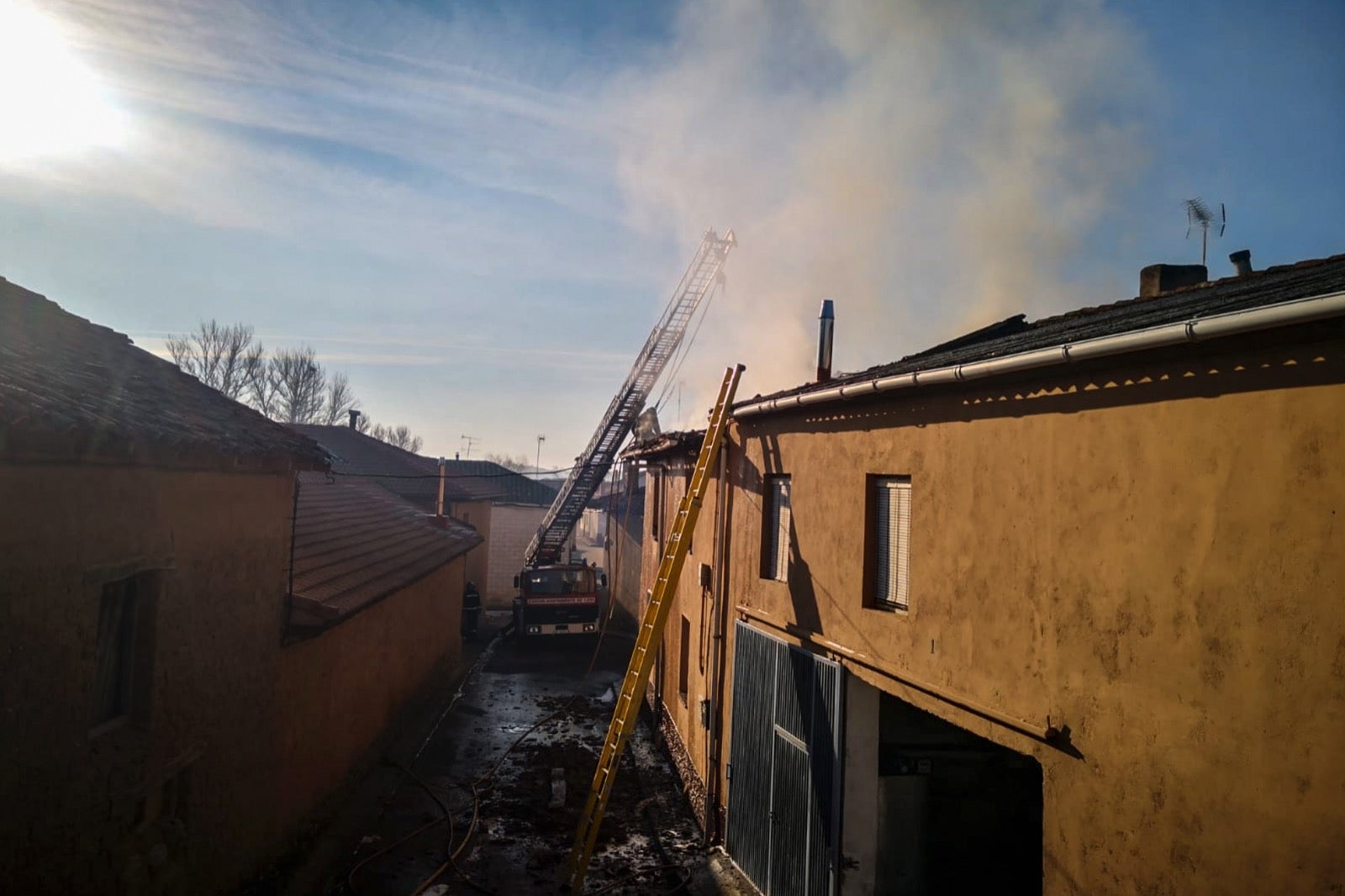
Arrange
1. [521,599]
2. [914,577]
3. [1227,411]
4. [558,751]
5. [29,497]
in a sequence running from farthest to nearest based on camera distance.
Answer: [521,599]
[558,751]
[914,577]
[29,497]
[1227,411]

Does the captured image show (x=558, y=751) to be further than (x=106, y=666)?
Yes

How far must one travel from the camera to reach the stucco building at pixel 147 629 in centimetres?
498

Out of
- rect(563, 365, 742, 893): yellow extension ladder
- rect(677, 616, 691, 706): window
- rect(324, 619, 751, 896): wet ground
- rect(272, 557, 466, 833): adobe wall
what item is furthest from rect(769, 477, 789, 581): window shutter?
A: rect(272, 557, 466, 833): adobe wall

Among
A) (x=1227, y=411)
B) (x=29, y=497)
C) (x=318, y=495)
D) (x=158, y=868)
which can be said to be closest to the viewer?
(x=1227, y=411)

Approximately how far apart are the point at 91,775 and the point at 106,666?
88cm

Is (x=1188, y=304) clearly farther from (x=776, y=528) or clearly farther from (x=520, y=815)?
(x=520, y=815)

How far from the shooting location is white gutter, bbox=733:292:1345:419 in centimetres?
325

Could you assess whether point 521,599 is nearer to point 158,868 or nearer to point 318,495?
point 318,495

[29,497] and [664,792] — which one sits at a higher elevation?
[29,497]

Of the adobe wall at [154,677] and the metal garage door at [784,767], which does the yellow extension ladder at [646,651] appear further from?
the adobe wall at [154,677]

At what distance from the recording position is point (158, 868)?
6422 millimetres

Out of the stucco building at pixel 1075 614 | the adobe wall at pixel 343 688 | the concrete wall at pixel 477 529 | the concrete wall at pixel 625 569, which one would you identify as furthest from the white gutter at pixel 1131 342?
the concrete wall at pixel 477 529

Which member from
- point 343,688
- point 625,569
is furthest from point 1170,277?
point 625,569

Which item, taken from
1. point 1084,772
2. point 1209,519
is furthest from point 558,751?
point 1209,519
